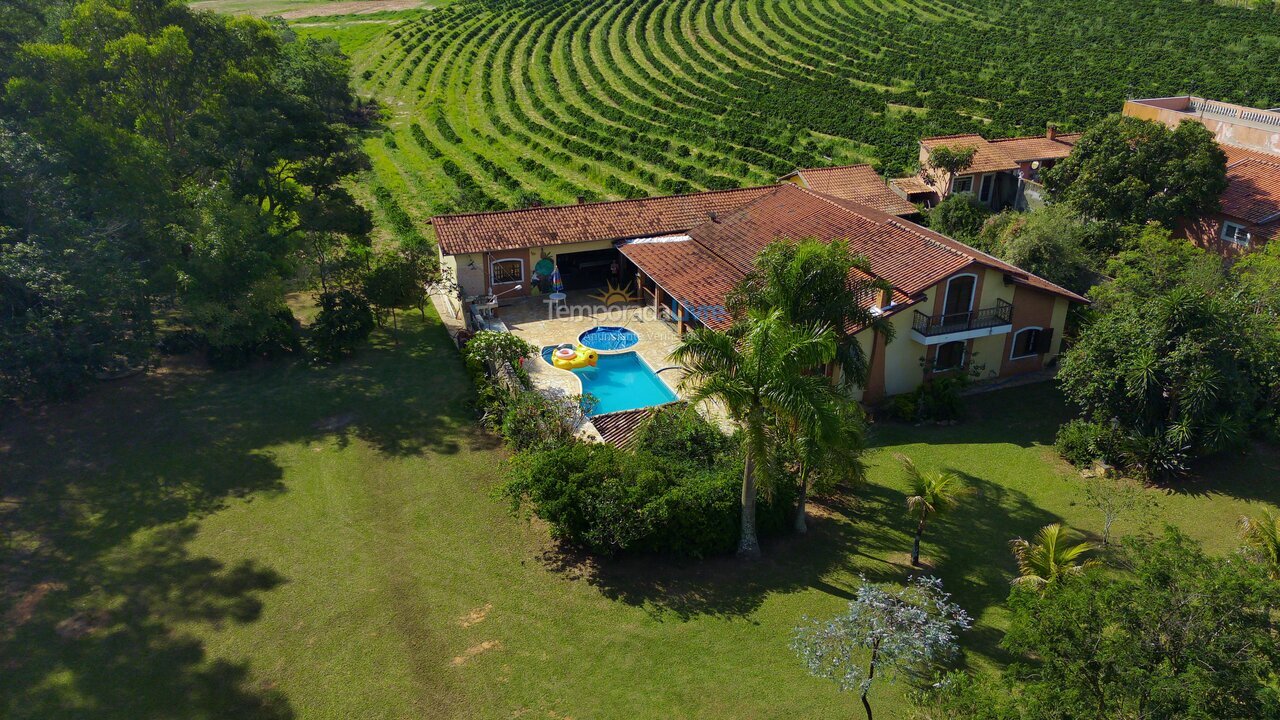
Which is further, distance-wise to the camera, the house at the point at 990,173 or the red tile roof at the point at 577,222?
the house at the point at 990,173

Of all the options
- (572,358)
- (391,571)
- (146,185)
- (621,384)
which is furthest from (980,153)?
(146,185)

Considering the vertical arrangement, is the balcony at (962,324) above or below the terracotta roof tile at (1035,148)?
below

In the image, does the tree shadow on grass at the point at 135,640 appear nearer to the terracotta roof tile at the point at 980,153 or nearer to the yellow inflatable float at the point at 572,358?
the yellow inflatable float at the point at 572,358

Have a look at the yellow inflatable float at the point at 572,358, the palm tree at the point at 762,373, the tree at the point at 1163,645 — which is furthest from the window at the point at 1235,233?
the tree at the point at 1163,645

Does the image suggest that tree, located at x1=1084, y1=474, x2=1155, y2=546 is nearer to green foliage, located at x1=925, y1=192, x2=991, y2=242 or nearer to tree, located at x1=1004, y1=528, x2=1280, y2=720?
tree, located at x1=1004, y1=528, x2=1280, y2=720

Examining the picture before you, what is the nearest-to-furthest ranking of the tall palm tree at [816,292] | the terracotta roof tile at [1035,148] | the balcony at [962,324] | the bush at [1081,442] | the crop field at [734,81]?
the tall palm tree at [816,292], the bush at [1081,442], the balcony at [962,324], the terracotta roof tile at [1035,148], the crop field at [734,81]

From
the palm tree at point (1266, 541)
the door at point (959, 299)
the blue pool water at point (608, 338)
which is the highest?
the door at point (959, 299)

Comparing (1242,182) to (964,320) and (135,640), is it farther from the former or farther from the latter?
(135,640)
